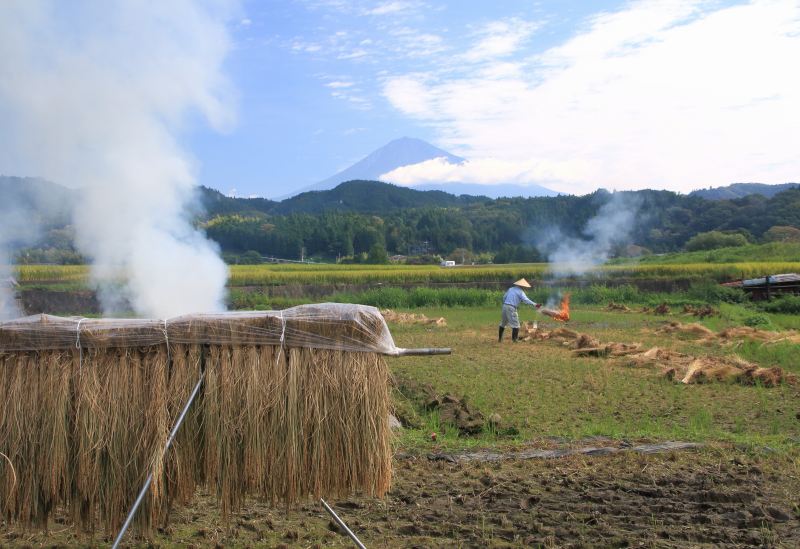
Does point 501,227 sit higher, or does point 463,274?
point 501,227

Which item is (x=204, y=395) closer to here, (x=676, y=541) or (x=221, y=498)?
(x=221, y=498)

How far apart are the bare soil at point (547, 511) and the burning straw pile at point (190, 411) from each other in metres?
0.78

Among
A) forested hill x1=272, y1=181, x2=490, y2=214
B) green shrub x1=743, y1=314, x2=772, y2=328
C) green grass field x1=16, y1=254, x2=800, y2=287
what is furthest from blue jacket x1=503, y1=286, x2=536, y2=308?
forested hill x1=272, y1=181, x2=490, y2=214

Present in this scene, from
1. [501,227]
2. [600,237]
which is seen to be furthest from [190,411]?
[501,227]

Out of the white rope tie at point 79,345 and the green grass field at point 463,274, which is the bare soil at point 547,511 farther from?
the green grass field at point 463,274

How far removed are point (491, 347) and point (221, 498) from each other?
42.3ft

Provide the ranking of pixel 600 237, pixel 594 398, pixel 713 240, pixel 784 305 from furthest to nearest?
pixel 713 240, pixel 600 237, pixel 784 305, pixel 594 398

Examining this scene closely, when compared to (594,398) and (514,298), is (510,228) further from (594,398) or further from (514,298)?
(594,398)

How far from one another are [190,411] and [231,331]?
653mm

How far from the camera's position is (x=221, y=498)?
4.64 m

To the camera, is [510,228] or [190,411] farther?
[510,228]

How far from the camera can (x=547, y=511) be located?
589 centimetres

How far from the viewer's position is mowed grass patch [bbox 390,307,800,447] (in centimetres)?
871

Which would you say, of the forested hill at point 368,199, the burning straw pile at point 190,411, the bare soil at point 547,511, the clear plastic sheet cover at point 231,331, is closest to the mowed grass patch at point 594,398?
the bare soil at point 547,511
